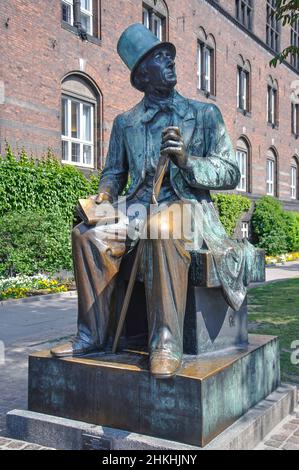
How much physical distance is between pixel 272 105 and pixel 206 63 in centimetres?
881

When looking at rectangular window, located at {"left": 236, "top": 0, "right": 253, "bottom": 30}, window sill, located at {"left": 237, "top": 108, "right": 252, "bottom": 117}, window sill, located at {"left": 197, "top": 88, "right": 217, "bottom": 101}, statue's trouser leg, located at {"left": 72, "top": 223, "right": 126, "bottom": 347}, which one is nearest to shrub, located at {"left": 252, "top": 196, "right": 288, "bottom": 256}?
window sill, located at {"left": 237, "top": 108, "right": 252, "bottom": 117}

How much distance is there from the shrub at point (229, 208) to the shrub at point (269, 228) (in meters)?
1.49

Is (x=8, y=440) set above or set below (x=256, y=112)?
below

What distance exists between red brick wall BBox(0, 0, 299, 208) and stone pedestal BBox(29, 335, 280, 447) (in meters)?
11.4

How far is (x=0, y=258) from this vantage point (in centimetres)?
1318

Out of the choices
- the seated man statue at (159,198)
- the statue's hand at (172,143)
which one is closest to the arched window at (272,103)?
the seated man statue at (159,198)

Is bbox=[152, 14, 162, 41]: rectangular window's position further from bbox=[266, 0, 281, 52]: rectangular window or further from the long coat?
the long coat

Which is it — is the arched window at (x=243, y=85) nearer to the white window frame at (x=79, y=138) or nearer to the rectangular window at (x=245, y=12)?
the rectangular window at (x=245, y=12)

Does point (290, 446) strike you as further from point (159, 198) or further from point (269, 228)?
point (269, 228)
